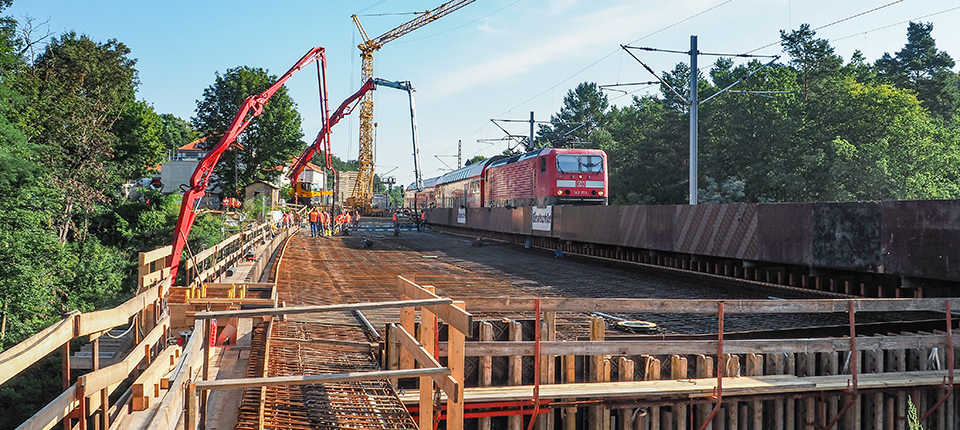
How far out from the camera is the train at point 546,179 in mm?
26463

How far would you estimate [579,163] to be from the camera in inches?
1061

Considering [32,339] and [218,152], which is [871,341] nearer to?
[32,339]

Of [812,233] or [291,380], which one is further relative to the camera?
[812,233]

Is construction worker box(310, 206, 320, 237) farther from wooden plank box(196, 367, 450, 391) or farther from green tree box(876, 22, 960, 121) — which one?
green tree box(876, 22, 960, 121)

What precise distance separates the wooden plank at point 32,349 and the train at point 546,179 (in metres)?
22.8

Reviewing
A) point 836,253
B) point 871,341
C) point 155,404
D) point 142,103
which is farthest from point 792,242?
point 142,103

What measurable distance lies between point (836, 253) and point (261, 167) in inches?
2172

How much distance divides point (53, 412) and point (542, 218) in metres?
23.5

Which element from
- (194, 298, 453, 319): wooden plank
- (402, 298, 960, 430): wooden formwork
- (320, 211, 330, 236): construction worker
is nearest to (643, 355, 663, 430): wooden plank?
(402, 298, 960, 430): wooden formwork

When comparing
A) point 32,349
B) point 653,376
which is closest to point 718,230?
point 653,376

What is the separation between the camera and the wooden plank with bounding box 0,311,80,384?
129 inches

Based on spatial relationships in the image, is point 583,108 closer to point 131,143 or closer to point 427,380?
point 131,143

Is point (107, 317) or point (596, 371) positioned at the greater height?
point (107, 317)

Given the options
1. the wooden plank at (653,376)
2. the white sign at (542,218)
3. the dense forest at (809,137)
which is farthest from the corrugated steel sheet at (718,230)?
the dense forest at (809,137)
